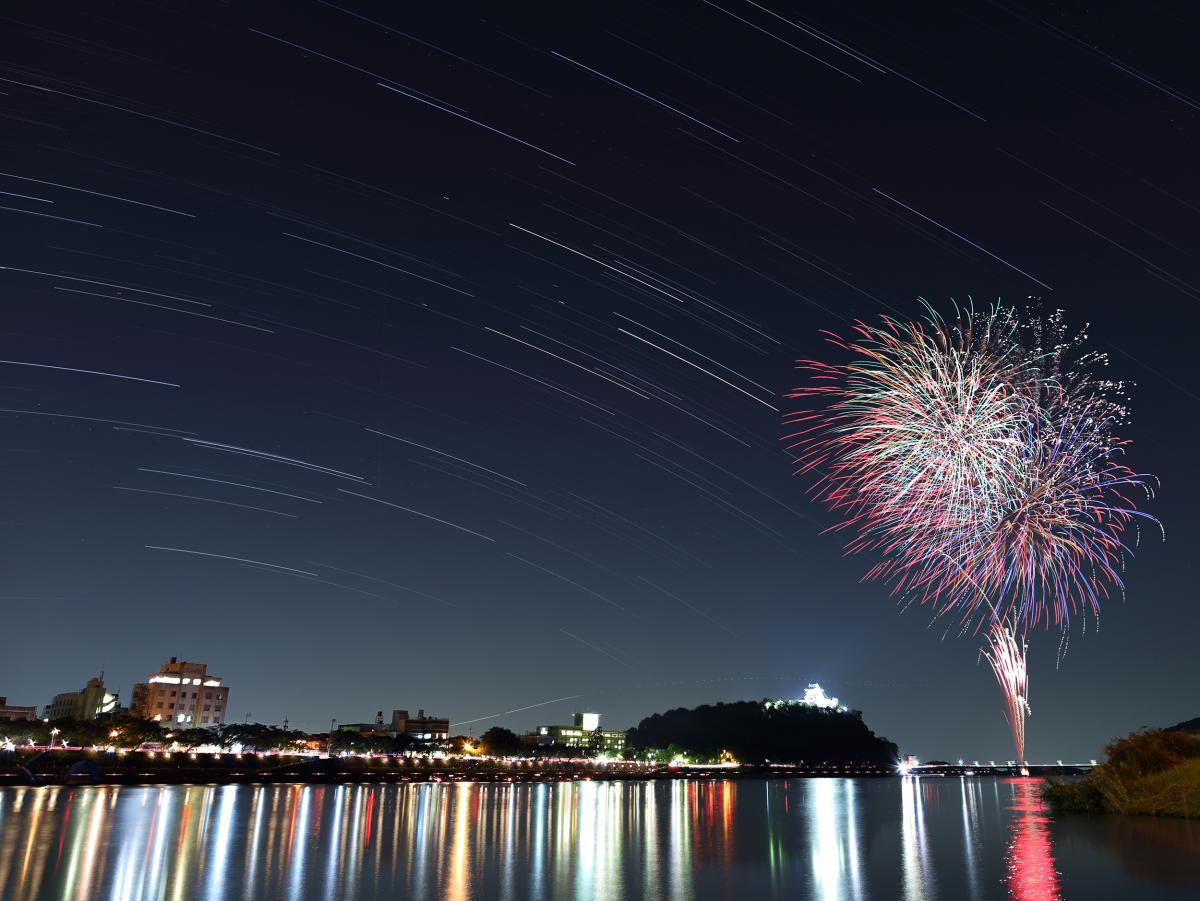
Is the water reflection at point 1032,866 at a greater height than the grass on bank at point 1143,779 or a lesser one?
lesser

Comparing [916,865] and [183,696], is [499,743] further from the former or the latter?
[916,865]

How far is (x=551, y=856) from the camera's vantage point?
83.3ft

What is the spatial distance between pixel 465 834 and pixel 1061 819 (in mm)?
31142

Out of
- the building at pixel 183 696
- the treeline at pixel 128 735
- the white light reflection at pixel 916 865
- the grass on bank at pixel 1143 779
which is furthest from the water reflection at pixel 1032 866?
the building at pixel 183 696

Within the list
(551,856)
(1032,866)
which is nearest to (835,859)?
(1032,866)

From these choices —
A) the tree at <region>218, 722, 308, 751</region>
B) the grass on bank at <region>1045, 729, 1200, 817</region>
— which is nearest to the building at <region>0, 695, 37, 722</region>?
the tree at <region>218, 722, 308, 751</region>

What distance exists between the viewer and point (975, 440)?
32.5 meters

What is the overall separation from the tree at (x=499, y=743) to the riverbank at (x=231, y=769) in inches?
1159

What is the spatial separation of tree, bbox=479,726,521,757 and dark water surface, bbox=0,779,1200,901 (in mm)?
131663

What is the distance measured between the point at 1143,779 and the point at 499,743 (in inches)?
5673

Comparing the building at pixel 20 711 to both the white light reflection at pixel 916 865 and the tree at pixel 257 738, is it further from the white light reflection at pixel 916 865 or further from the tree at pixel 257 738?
the white light reflection at pixel 916 865

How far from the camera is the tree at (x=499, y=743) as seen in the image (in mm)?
171125

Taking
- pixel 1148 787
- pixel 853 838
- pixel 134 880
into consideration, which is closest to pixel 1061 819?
pixel 1148 787

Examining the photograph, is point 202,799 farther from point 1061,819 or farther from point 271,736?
point 271,736
